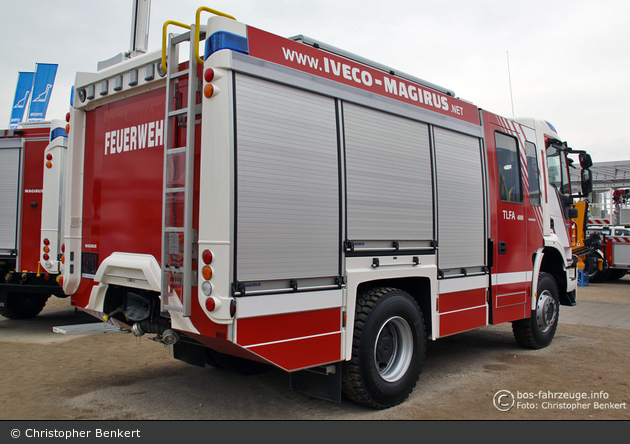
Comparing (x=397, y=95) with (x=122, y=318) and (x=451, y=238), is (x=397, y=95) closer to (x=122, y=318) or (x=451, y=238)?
(x=451, y=238)

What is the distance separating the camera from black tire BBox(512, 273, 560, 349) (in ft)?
22.6

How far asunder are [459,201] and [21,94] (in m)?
20.2

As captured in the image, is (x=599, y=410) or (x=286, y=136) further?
(x=599, y=410)

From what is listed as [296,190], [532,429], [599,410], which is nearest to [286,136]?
[296,190]

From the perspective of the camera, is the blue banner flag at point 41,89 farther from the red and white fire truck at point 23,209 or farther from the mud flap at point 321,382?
the mud flap at point 321,382

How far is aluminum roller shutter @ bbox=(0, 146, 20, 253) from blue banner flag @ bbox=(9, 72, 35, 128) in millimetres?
13464

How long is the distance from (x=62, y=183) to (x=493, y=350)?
674 centimetres

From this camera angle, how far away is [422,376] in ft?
18.7

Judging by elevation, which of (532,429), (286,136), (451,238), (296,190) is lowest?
(532,429)

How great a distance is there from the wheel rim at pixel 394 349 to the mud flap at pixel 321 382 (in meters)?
0.55

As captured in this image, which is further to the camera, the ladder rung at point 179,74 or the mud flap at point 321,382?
the mud flap at point 321,382

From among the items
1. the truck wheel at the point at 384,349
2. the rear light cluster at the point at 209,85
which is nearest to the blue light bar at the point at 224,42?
the rear light cluster at the point at 209,85

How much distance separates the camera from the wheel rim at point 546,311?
7023 millimetres

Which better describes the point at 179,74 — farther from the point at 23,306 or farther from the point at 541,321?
the point at 23,306
